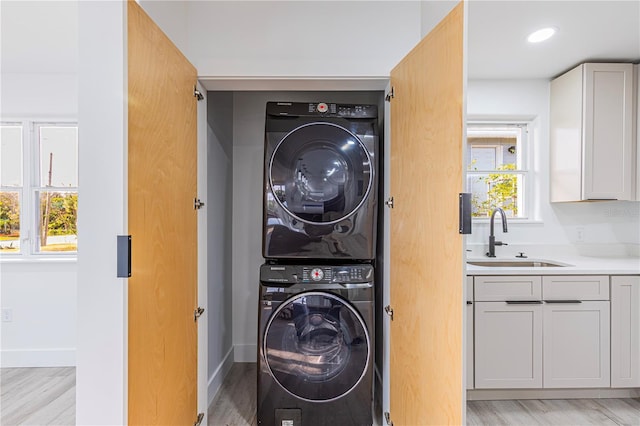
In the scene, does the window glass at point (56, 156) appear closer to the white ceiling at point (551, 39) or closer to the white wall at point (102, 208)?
the white wall at point (102, 208)

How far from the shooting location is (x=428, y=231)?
1.28 meters

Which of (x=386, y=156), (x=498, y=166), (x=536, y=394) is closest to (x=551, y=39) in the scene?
(x=498, y=166)

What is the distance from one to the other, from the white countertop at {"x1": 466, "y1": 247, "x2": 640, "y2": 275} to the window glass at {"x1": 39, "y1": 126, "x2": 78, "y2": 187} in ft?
11.2

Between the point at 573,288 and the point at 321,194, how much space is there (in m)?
1.78

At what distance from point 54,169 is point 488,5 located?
11.7 feet

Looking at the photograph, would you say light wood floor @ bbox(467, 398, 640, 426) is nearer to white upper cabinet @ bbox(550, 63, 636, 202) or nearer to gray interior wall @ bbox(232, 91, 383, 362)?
white upper cabinet @ bbox(550, 63, 636, 202)

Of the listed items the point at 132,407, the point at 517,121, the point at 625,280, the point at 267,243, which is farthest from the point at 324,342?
the point at 517,121

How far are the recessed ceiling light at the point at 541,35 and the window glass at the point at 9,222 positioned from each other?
4193 mm

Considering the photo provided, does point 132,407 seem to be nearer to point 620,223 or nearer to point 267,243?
point 267,243

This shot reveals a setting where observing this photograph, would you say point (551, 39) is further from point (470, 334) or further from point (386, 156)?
point (470, 334)

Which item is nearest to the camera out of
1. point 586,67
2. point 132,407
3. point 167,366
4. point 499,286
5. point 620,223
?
point 132,407

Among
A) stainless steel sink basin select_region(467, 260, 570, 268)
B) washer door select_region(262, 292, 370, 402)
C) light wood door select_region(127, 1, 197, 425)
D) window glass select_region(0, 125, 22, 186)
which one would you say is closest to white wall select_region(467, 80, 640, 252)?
stainless steel sink basin select_region(467, 260, 570, 268)

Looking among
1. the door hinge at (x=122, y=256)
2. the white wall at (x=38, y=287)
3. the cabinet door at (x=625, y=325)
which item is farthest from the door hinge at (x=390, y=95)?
the white wall at (x=38, y=287)

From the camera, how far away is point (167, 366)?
4.13 ft
